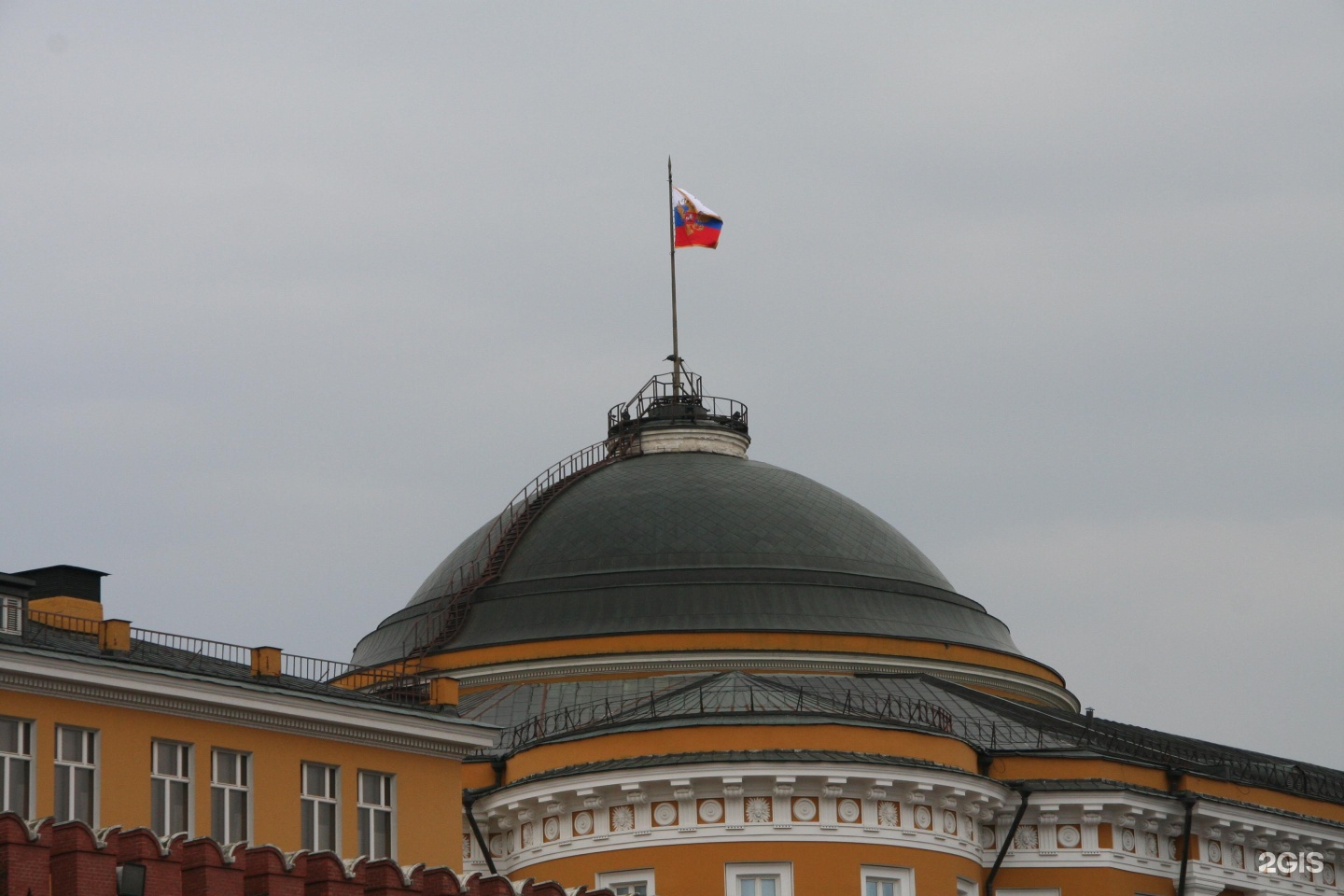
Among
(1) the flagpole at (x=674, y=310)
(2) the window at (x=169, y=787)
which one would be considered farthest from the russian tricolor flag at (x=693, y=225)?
(2) the window at (x=169, y=787)

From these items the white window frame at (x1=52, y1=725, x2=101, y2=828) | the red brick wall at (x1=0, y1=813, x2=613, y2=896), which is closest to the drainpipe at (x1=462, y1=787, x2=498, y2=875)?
the white window frame at (x1=52, y1=725, x2=101, y2=828)

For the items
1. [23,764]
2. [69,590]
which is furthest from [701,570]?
[23,764]

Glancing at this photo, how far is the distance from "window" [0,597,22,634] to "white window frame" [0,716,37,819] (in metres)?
2.86

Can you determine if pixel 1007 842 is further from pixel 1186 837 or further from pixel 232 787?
pixel 232 787

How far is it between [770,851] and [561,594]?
1218 centimetres

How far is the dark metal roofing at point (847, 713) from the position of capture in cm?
4875

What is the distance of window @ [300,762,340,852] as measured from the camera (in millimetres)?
41406

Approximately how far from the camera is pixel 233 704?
40562mm

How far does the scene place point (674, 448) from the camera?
64000 millimetres

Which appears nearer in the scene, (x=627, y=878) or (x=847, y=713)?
(x=627, y=878)

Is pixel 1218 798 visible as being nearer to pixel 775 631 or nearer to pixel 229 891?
pixel 775 631

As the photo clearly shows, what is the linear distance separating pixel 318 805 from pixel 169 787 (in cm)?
269

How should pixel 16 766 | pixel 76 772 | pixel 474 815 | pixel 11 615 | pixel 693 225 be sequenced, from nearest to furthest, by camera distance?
1. pixel 16 766
2. pixel 76 772
3. pixel 11 615
4. pixel 474 815
5. pixel 693 225

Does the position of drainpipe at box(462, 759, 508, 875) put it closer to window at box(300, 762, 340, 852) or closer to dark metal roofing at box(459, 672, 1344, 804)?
dark metal roofing at box(459, 672, 1344, 804)
